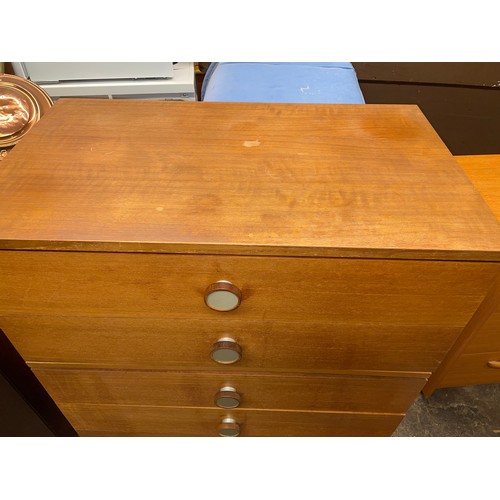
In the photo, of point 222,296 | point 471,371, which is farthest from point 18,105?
point 471,371

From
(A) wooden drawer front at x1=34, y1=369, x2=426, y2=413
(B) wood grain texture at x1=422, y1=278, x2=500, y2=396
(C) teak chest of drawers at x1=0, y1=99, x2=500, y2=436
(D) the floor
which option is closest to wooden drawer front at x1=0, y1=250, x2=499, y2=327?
(C) teak chest of drawers at x1=0, y1=99, x2=500, y2=436

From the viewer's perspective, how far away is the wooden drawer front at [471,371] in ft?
3.25

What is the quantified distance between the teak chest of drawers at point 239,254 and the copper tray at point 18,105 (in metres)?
0.13

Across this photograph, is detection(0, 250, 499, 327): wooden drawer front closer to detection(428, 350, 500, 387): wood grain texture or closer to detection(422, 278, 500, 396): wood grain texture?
detection(422, 278, 500, 396): wood grain texture

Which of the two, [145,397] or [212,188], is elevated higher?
[212,188]

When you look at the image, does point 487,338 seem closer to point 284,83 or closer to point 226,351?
point 226,351

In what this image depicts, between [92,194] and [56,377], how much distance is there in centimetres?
39

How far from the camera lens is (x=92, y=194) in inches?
21.0

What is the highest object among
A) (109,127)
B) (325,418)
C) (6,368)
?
(109,127)

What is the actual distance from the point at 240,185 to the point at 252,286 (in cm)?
15

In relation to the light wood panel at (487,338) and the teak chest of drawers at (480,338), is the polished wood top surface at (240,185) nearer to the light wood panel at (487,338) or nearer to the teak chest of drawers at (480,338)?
the teak chest of drawers at (480,338)

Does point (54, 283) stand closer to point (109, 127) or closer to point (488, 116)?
point (109, 127)

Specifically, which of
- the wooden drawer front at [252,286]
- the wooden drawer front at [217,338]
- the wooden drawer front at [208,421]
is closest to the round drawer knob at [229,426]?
the wooden drawer front at [208,421]

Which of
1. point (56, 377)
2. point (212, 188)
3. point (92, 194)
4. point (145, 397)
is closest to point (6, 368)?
point (56, 377)
